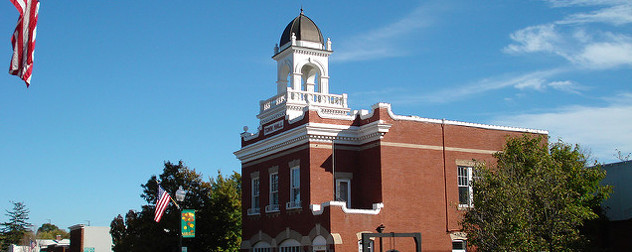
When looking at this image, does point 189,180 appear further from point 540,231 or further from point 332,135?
point 540,231

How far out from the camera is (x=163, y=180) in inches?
1788

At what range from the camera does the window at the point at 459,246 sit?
36062 millimetres

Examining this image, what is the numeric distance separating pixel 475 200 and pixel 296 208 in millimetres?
10699

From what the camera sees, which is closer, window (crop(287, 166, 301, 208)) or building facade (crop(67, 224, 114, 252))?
window (crop(287, 166, 301, 208))

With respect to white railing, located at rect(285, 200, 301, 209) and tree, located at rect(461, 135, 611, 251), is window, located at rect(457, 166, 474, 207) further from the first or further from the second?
white railing, located at rect(285, 200, 301, 209)

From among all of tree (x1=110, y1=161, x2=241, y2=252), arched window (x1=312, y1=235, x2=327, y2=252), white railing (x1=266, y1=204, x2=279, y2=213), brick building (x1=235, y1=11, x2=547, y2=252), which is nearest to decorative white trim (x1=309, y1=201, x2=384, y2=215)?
brick building (x1=235, y1=11, x2=547, y2=252)

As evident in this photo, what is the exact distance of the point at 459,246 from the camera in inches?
1427

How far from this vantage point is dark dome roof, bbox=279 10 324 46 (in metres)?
42.2

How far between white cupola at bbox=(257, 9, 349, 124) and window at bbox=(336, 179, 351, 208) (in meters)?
4.61

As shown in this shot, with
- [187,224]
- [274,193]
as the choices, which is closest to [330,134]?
[274,193]

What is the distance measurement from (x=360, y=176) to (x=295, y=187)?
333 centimetres

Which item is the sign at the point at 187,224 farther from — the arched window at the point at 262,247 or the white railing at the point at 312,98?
the white railing at the point at 312,98

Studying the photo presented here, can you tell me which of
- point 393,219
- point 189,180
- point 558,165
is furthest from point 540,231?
point 189,180

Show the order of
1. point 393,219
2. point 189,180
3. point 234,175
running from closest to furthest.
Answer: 1. point 393,219
2. point 189,180
3. point 234,175
